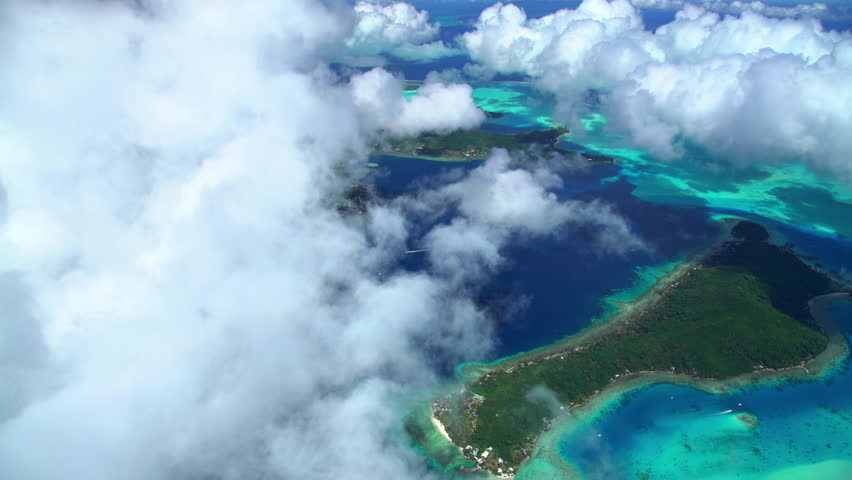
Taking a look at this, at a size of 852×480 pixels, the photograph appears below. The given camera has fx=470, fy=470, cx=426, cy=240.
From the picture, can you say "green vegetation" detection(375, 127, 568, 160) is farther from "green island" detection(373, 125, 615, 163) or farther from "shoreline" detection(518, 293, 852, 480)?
"shoreline" detection(518, 293, 852, 480)

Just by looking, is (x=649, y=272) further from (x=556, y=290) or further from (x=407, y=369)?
(x=407, y=369)

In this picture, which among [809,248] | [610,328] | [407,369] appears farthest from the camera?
[809,248]

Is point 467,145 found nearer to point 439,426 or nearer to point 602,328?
point 602,328

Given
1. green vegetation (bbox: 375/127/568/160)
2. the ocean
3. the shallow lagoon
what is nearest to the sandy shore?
the shallow lagoon

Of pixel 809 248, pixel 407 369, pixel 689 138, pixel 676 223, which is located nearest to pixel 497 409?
pixel 407 369

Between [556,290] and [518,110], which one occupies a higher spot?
[518,110]
